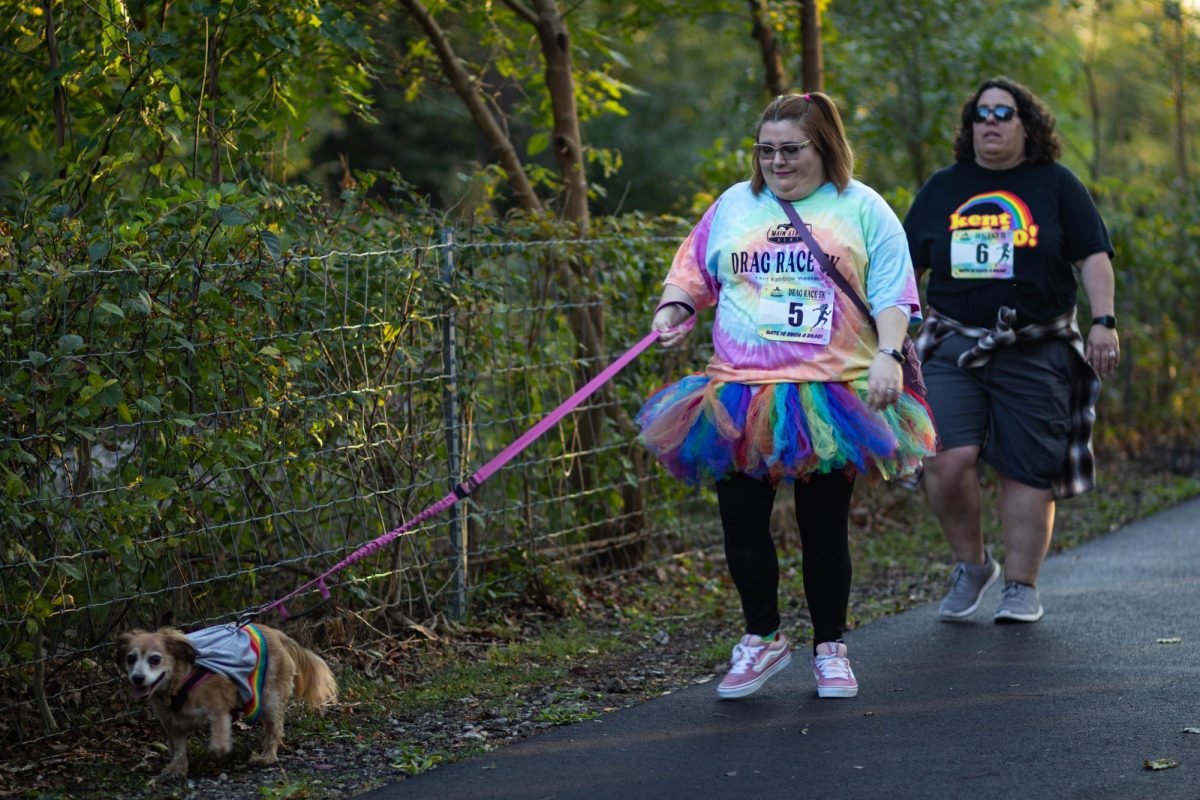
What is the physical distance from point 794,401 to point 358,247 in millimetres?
1869

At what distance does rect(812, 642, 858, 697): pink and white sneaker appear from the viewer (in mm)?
4879

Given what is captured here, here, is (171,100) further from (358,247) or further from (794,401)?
(794,401)

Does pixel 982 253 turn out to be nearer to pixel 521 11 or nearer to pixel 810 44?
pixel 521 11

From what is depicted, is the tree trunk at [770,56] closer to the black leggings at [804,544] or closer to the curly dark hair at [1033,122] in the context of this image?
the curly dark hair at [1033,122]

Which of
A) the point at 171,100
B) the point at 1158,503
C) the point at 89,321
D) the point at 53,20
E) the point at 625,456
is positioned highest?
the point at 53,20

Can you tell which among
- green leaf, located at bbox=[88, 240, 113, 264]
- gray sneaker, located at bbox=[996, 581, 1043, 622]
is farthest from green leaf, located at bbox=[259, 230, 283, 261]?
gray sneaker, located at bbox=[996, 581, 1043, 622]

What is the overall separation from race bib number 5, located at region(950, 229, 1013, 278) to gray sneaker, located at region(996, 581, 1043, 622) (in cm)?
125

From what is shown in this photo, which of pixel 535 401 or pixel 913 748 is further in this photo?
pixel 535 401

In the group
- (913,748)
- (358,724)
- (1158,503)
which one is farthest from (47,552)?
(1158,503)

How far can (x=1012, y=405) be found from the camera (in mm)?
5945

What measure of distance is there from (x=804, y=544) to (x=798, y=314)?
78cm

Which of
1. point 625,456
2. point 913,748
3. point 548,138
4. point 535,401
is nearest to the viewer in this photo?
point 913,748

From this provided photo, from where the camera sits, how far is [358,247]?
18.3ft

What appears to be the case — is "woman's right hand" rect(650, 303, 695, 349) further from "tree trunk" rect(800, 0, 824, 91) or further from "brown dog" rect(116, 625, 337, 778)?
"tree trunk" rect(800, 0, 824, 91)
